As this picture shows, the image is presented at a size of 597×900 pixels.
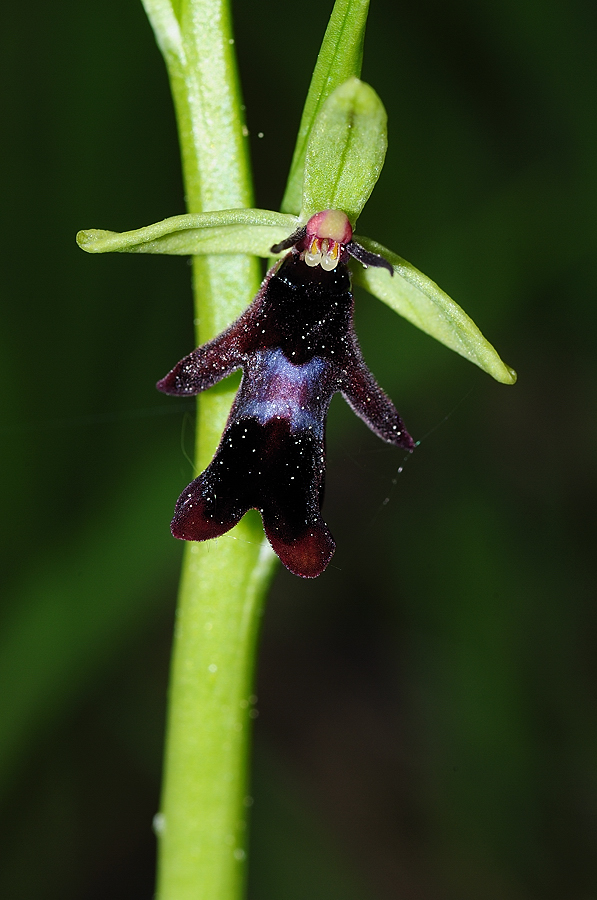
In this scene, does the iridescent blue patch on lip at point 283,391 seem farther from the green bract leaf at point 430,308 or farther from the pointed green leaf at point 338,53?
the pointed green leaf at point 338,53

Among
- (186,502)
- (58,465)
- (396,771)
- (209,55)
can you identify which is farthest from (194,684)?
(396,771)

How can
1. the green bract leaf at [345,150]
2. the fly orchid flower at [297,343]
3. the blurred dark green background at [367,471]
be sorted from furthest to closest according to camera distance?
the blurred dark green background at [367,471] → the fly orchid flower at [297,343] → the green bract leaf at [345,150]

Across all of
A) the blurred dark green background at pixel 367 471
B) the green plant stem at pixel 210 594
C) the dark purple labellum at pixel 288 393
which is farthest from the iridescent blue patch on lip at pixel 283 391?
the blurred dark green background at pixel 367 471

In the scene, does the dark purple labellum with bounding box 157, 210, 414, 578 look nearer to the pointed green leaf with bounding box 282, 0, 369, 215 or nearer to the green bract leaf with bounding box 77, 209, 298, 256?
the green bract leaf with bounding box 77, 209, 298, 256

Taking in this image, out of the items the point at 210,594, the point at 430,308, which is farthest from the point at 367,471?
the point at 430,308

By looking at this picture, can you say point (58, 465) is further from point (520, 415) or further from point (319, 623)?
point (520, 415)

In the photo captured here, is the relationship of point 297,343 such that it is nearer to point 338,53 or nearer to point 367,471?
point 338,53
